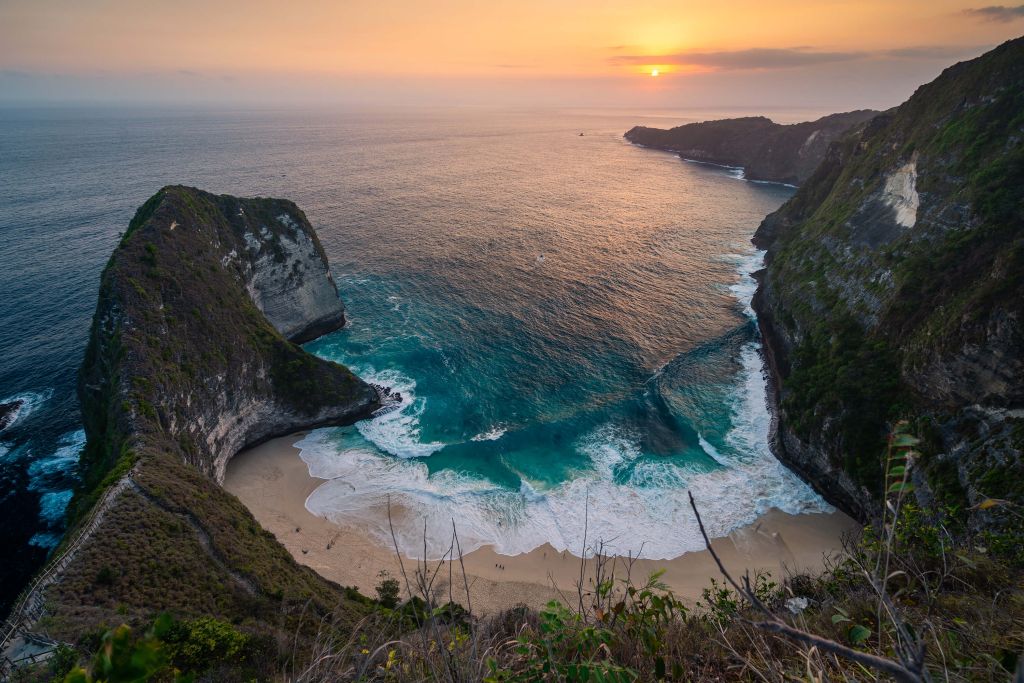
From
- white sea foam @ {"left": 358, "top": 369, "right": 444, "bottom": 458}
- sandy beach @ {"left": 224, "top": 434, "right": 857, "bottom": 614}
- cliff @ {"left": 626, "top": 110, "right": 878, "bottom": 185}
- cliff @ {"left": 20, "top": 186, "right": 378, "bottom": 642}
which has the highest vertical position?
cliff @ {"left": 626, "top": 110, "right": 878, "bottom": 185}

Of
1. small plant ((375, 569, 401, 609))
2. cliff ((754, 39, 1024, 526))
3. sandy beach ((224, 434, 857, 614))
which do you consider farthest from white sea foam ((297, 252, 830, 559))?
cliff ((754, 39, 1024, 526))

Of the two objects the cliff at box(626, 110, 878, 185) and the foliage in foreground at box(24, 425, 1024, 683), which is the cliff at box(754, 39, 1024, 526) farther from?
the cliff at box(626, 110, 878, 185)

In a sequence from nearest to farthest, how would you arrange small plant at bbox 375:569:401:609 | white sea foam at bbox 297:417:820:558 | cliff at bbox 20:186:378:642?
cliff at bbox 20:186:378:642 → small plant at bbox 375:569:401:609 → white sea foam at bbox 297:417:820:558

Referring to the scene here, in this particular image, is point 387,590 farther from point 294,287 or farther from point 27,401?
point 27,401

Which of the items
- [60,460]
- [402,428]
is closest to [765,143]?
[402,428]

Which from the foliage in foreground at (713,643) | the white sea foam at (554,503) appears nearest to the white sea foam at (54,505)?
the white sea foam at (554,503)

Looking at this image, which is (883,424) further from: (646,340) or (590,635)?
(590,635)
